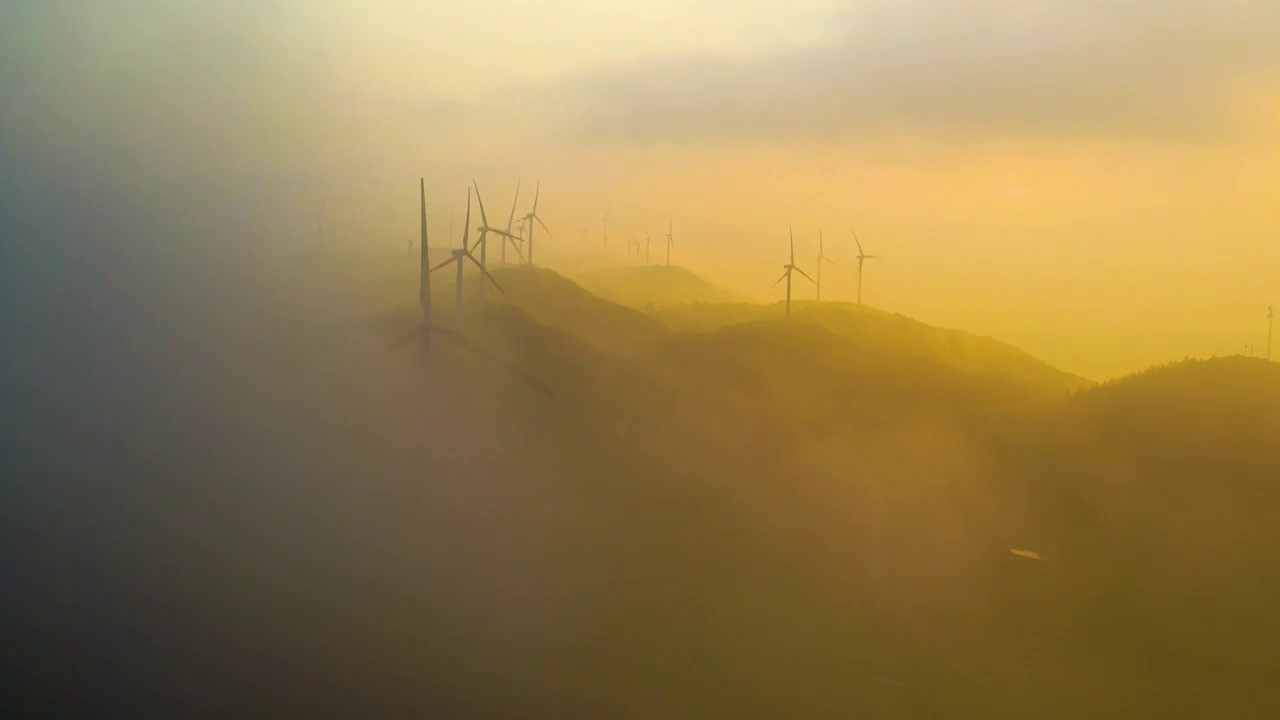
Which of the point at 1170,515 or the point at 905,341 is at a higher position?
the point at 905,341

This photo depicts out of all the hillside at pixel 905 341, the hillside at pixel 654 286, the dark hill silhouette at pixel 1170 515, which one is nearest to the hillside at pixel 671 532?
the dark hill silhouette at pixel 1170 515

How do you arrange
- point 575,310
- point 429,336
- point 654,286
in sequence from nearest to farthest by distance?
point 429,336 < point 575,310 < point 654,286

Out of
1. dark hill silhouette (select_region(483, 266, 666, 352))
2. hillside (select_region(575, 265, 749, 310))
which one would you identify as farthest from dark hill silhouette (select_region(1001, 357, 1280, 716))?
hillside (select_region(575, 265, 749, 310))

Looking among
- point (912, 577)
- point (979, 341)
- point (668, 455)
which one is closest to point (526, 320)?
point (668, 455)

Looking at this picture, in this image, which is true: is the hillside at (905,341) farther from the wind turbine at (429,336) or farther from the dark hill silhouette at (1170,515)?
the wind turbine at (429,336)

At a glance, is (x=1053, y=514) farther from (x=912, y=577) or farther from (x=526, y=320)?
(x=526, y=320)

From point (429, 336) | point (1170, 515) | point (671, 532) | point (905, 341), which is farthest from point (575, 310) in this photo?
point (1170, 515)

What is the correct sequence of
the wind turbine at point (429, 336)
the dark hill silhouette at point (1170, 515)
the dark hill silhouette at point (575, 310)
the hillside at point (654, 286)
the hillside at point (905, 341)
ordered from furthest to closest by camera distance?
the hillside at point (654, 286)
the dark hill silhouette at point (575, 310)
the hillside at point (905, 341)
the wind turbine at point (429, 336)
the dark hill silhouette at point (1170, 515)

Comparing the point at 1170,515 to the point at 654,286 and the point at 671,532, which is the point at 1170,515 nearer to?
the point at 671,532
